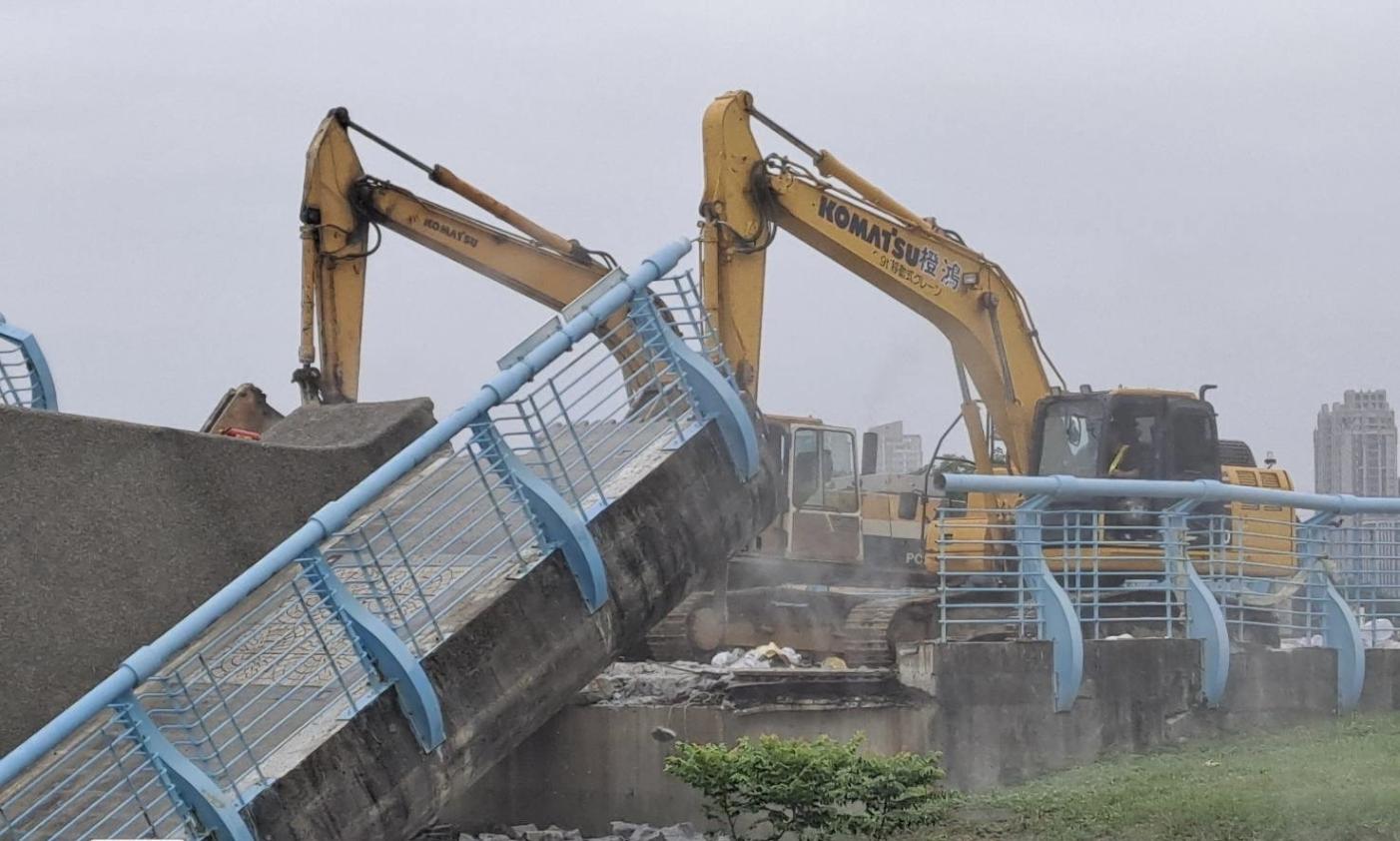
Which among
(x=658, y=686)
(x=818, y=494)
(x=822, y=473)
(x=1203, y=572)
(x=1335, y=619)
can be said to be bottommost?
(x=658, y=686)

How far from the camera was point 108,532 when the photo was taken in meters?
9.95

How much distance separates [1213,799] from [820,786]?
1961 millimetres

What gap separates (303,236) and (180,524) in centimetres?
1016

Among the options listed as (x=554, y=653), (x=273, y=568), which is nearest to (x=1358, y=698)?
(x=554, y=653)

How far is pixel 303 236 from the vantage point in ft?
66.1

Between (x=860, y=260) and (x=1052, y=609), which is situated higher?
(x=860, y=260)

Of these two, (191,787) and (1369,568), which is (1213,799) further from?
(1369,568)

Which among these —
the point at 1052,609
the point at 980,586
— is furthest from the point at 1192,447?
the point at 1052,609

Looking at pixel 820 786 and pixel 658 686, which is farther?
pixel 658 686

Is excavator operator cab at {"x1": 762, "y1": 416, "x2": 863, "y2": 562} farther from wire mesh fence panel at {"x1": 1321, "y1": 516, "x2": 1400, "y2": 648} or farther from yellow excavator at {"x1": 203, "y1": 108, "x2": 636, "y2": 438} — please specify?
wire mesh fence panel at {"x1": 1321, "y1": 516, "x2": 1400, "y2": 648}

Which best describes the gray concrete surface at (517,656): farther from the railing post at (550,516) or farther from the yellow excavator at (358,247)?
the yellow excavator at (358,247)

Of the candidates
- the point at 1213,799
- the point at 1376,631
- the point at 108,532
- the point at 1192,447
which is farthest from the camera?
the point at 1192,447

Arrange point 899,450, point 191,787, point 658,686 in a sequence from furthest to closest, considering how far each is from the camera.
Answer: point 899,450
point 658,686
point 191,787

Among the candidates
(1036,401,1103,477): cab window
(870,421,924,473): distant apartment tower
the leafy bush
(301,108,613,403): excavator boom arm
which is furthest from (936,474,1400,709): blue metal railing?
(870,421,924,473): distant apartment tower
